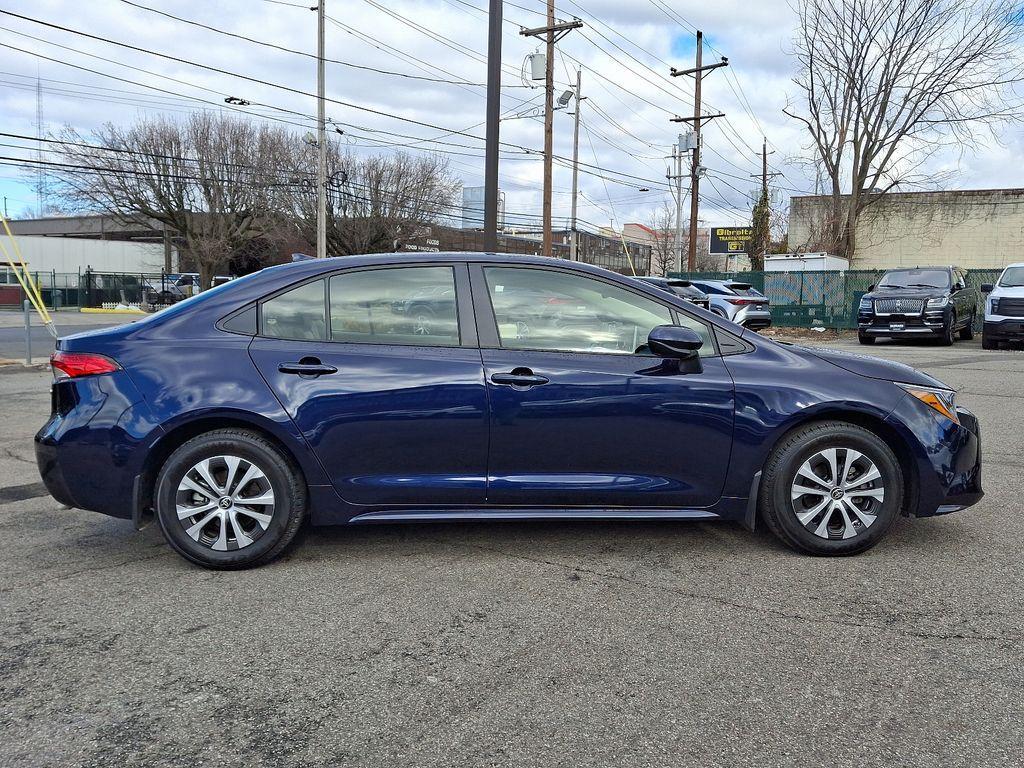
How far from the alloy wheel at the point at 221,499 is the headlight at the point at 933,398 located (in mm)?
3222

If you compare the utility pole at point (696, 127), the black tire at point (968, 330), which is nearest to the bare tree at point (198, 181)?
the utility pole at point (696, 127)

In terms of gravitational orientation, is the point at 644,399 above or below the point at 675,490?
above

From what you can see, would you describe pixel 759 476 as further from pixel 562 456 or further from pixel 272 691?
pixel 272 691

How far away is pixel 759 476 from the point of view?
4.10m

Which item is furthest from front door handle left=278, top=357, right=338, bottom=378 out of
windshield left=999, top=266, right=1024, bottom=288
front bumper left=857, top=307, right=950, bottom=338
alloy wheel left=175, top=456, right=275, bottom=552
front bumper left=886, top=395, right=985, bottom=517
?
front bumper left=857, top=307, right=950, bottom=338

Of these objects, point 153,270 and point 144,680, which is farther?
point 153,270

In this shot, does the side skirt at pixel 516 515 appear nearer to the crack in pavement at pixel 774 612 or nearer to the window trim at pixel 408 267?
the crack in pavement at pixel 774 612

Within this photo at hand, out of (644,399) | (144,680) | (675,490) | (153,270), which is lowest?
(144,680)

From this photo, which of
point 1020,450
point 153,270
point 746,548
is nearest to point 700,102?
point 1020,450

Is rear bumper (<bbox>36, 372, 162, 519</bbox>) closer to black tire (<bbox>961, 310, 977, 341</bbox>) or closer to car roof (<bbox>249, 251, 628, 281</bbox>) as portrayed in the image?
car roof (<bbox>249, 251, 628, 281</bbox>)

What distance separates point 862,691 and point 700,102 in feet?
122

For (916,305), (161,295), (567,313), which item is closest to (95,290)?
(161,295)

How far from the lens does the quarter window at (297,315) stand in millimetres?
4098

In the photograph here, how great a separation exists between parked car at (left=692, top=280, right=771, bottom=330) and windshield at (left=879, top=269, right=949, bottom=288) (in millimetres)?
3020
